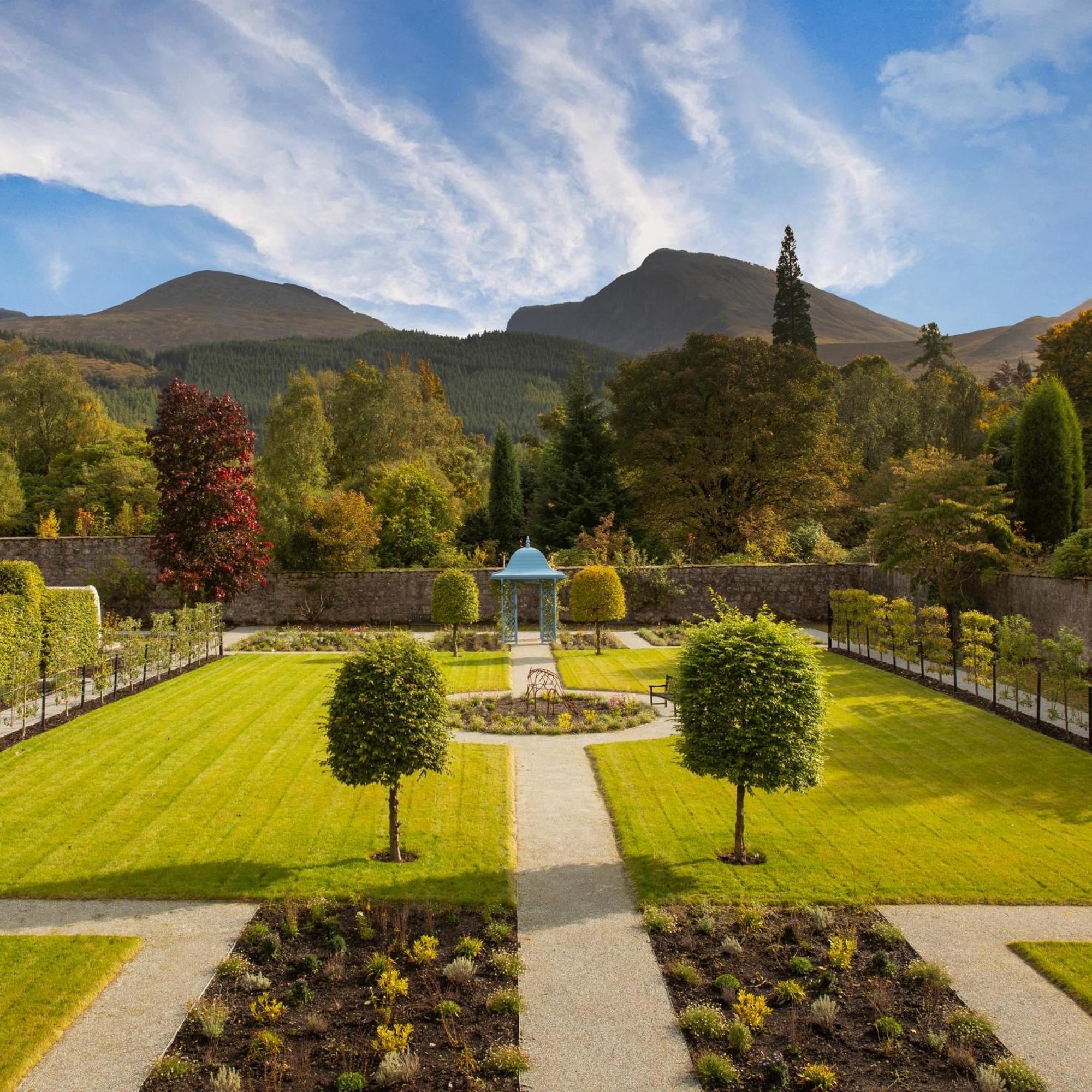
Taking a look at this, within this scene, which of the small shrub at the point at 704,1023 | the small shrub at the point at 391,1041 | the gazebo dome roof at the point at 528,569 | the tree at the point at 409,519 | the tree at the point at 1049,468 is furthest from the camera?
the tree at the point at 409,519

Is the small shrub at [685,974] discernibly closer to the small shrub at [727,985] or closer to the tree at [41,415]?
the small shrub at [727,985]

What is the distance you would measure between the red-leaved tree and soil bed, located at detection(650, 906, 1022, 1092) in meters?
18.1

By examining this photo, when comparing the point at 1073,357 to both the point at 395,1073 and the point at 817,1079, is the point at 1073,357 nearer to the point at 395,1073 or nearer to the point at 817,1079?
the point at 817,1079

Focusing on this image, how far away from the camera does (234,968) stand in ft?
19.7

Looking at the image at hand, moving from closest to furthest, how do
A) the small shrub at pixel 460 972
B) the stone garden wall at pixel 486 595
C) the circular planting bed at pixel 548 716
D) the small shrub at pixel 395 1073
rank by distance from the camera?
the small shrub at pixel 395 1073 → the small shrub at pixel 460 972 → the circular planting bed at pixel 548 716 → the stone garden wall at pixel 486 595

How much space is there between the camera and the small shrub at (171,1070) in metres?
4.83

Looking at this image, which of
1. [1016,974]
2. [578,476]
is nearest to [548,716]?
[1016,974]

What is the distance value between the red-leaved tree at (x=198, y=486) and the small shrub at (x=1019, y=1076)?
20.5 meters

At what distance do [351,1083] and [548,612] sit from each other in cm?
2037

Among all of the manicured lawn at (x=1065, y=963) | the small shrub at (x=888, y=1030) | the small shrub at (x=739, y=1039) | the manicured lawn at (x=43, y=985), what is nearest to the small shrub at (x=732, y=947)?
the small shrub at (x=739, y=1039)

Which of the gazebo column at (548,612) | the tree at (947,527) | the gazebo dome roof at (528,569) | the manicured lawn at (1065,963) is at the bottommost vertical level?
the manicured lawn at (1065,963)

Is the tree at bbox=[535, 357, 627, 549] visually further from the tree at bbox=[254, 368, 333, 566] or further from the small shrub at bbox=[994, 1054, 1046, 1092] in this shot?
the small shrub at bbox=[994, 1054, 1046, 1092]

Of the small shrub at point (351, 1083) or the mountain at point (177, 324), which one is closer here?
the small shrub at point (351, 1083)

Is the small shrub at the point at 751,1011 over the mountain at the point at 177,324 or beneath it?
beneath
